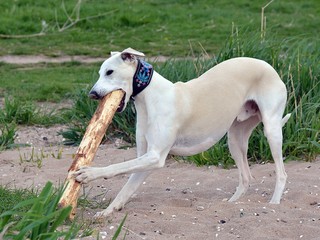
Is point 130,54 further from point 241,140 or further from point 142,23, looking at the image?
point 142,23

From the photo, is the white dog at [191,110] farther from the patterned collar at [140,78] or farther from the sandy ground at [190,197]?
the sandy ground at [190,197]

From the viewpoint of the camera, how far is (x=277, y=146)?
7168 millimetres

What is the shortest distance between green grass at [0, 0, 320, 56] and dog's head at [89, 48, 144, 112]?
267 inches

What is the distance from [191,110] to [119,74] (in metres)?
0.59

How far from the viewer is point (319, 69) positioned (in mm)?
9094

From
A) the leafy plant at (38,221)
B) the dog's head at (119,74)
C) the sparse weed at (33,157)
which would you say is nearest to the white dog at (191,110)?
the dog's head at (119,74)

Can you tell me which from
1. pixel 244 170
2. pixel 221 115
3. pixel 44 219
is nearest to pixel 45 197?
pixel 44 219

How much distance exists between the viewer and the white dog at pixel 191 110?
Result: 6453 millimetres

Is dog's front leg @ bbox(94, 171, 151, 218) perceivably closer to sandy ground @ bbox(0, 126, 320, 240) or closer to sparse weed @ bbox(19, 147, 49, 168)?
sandy ground @ bbox(0, 126, 320, 240)

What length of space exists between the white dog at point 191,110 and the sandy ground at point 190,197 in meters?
0.21

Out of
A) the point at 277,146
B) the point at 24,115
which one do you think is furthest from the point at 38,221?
the point at 24,115

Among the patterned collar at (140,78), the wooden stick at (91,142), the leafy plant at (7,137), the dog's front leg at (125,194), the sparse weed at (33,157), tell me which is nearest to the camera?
the wooden stick at (91,142)

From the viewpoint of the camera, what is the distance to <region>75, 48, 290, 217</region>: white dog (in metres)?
6.45

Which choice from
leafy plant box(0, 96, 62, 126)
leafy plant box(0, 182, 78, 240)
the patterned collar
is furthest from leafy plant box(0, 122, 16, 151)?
leafy plant box(0, 182, 78, 240)
